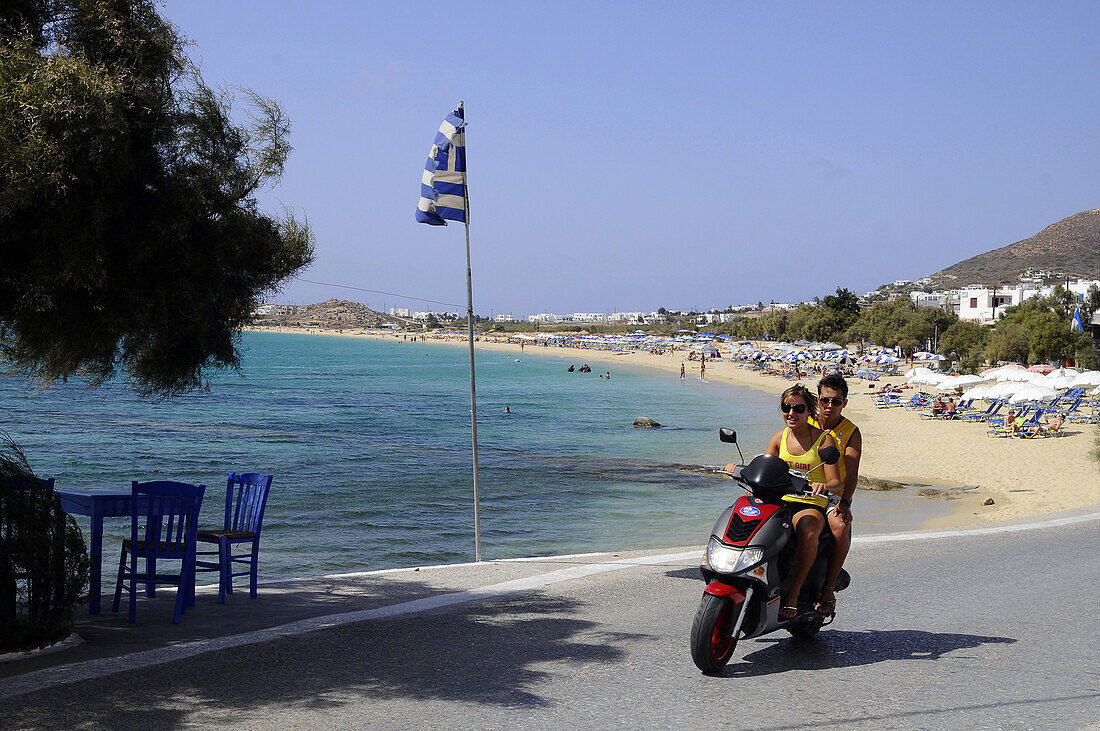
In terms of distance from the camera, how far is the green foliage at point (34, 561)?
5.13 metres

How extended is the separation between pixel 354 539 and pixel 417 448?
52.4 ft

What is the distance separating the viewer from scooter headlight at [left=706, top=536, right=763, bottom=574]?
502 cm

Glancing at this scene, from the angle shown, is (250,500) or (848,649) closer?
(848,649)

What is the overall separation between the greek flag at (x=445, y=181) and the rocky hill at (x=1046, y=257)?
16674 centimetres

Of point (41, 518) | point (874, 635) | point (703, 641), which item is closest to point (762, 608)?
point (703, 641)

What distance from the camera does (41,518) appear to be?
5.27 meters

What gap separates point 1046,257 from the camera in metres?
173

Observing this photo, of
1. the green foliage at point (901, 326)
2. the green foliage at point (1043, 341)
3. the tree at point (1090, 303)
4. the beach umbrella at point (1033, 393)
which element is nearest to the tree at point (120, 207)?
the beach umbrella at point (1033, 393)

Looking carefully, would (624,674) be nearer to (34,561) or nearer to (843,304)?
(34,561)

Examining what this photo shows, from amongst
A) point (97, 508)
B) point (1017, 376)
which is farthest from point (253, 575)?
point (1017, 376)

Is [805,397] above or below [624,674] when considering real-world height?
above

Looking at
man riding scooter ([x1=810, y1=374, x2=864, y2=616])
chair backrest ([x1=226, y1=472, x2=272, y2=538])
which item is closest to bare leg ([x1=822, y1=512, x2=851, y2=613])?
man riding scooter ([x1=810, y1=374, x2=864, y2=616])

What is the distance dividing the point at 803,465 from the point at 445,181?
496 centimetres

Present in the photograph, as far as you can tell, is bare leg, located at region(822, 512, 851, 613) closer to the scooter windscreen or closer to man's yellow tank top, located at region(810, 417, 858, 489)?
man's yellow tank top, located at region(810, 417, 858, 489)
